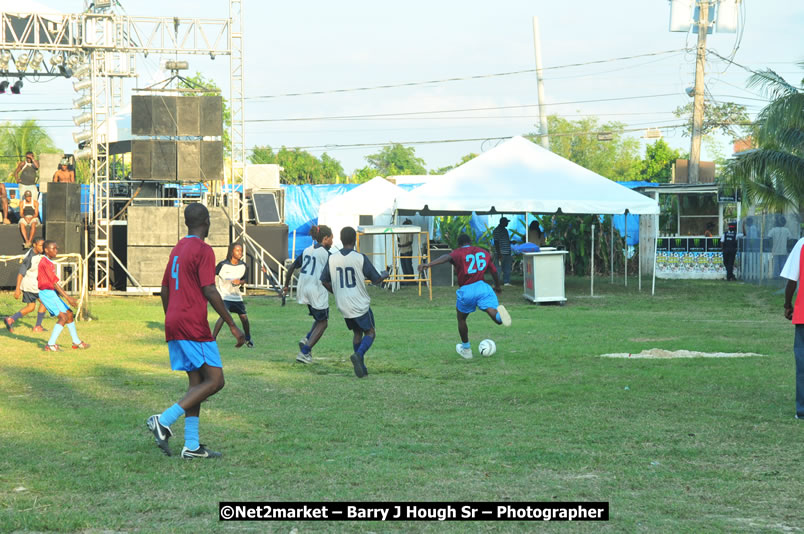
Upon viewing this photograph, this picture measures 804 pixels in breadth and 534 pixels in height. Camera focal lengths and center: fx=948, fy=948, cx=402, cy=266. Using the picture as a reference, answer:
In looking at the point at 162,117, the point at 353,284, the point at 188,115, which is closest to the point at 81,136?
the point at 162,117

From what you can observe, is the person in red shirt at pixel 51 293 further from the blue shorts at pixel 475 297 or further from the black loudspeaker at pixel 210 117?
the black loudspeaker at pixel 210 117

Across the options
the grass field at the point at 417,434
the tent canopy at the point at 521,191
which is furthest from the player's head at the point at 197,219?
the tent canopy at the point at 521,191

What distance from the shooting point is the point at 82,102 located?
27375 millimetres

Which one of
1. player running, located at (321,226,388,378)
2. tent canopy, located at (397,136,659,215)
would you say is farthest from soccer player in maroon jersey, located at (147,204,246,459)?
tent canopy, located at (397,136,659,215)

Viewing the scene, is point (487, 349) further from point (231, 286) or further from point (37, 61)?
point (37, 61)

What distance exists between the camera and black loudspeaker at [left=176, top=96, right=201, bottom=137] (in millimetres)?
25328

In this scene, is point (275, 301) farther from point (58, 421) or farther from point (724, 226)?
point (724, 226)

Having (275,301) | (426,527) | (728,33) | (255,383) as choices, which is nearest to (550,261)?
(275,301)

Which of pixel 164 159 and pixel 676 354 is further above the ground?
pixel 164 159

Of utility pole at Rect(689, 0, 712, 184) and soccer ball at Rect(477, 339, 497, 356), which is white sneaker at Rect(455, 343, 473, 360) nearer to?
soccer ball at Rect(477, 339, 497, 356)

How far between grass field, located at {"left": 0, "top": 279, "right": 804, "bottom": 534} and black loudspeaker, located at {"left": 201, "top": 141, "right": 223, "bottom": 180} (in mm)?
10608

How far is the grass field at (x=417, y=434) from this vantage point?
5613 mm

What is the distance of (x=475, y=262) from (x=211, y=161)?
1434 cm

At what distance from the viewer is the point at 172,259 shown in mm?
7023
